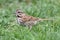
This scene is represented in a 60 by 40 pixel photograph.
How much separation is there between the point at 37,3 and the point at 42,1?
6.4 inches

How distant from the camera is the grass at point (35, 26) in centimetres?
678

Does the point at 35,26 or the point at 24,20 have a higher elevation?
the point at 24,20

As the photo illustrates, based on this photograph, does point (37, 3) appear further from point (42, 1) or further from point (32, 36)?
point (32, 36)

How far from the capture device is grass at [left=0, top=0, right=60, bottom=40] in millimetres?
6778

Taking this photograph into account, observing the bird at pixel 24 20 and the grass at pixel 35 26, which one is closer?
the grass at pixel 35 26

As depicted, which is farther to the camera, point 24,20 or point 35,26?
point 35,26

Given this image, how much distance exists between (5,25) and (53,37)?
5.16 ft

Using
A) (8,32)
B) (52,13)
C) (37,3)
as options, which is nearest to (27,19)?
(8,32)

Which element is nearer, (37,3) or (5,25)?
(5,25)

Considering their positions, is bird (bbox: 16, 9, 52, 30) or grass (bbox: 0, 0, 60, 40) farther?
bird (bbox: 16, 9, 52, 30)

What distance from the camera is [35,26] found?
744 cm

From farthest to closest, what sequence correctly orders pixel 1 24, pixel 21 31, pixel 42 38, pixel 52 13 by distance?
pixel 52 13
pixel 1 24
pixel 21 31
pixel 42 38

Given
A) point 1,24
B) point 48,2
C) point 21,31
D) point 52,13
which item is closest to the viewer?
point 21,31

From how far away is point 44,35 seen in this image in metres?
6.70
